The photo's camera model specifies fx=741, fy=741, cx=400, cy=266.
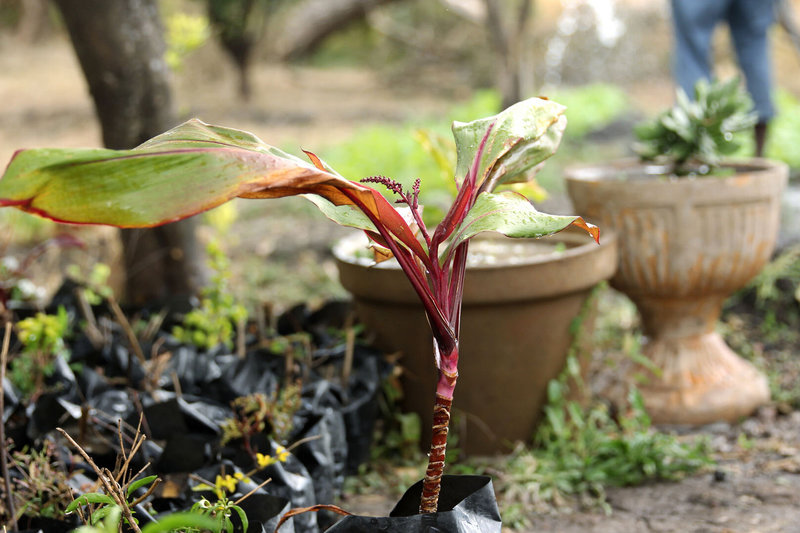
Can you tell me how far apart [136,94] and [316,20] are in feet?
29.5

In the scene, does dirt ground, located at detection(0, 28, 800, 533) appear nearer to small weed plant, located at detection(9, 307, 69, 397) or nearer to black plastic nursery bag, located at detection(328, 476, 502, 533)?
black plastic nursery bag, located at detection(328, 476, 502, 533)

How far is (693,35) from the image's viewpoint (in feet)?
11.3

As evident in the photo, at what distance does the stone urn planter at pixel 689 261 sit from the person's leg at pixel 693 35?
114 centimetres

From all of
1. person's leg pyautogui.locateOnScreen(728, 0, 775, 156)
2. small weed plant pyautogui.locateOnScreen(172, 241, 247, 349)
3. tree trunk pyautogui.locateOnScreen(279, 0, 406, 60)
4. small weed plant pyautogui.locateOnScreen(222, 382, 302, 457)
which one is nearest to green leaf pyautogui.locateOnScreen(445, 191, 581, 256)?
small weed plant pyautogui.locateOnScreen(222, 382, 302, 457)

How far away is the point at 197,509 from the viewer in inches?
45.4

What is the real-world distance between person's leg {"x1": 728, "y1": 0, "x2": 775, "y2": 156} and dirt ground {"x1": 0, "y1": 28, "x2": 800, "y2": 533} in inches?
81.9

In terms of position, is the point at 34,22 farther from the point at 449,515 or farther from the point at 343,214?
the point at 449,515

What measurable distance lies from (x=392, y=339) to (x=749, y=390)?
1201mm

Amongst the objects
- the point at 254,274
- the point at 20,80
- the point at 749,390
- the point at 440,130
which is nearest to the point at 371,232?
the point at 749,390

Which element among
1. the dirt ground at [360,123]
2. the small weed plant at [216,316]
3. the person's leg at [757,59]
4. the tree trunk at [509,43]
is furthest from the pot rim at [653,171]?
the tree trunk at [509,43]

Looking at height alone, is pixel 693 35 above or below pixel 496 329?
above

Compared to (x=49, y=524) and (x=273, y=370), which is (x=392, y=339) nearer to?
(x=273, y=370)

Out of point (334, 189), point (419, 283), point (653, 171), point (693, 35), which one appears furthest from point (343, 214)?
point (693, 35)

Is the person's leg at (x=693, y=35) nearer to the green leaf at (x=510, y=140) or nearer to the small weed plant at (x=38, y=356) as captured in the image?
the green leaf at (x=510, y=140)
